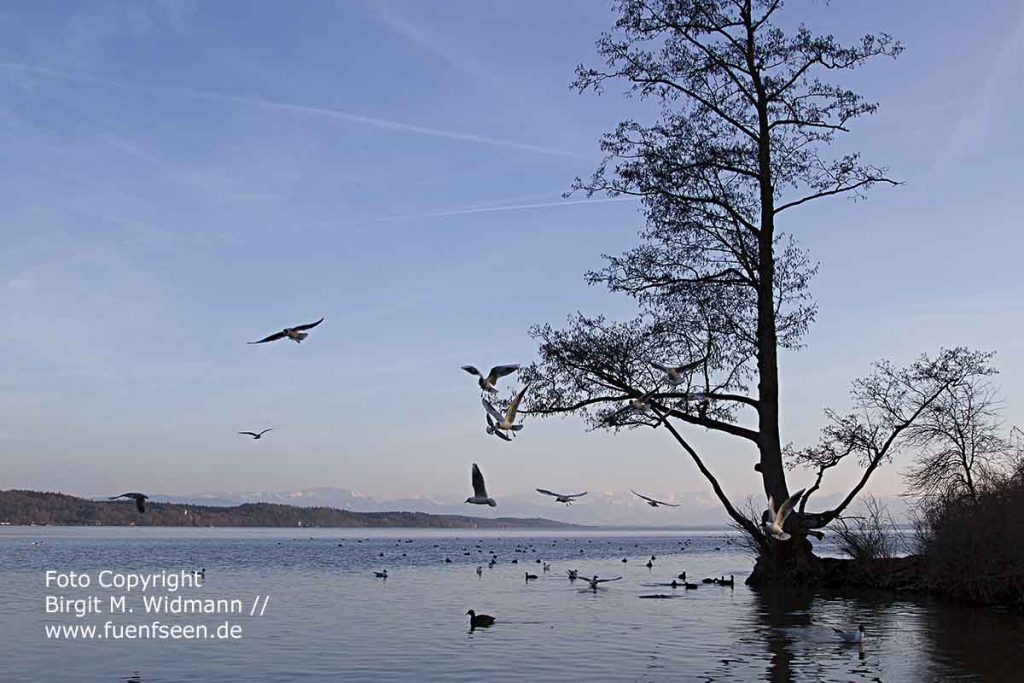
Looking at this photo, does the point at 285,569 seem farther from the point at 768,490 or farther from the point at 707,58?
the point at 707,58

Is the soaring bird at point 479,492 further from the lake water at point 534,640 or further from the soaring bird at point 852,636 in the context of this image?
the soaring bird at point 852,636

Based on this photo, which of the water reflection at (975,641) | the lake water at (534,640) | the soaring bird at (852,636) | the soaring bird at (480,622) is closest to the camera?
the water reflection at (975,641)

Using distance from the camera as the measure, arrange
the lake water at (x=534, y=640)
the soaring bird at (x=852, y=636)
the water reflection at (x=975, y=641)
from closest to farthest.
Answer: the water reflection at (x=975, y=641) → the lake water at (x=534, y=640) → the soaring bird at (x=852, y=636)

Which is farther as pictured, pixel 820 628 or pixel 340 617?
pixel 340 617

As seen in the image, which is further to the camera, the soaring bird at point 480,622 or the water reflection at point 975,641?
the soaring bird at point 480,622

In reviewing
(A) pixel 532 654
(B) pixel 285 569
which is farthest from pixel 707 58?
(B) pixel 285 569

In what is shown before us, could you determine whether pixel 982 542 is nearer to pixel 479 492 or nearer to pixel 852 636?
pixel 852 636

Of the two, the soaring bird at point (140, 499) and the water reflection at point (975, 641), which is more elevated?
the soaring bird at point (140, 499)

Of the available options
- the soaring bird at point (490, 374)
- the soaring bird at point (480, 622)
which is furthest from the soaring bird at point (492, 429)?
the soaring bird at point (480, 622)

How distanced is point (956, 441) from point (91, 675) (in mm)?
23824

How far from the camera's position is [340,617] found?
28047 millimetres

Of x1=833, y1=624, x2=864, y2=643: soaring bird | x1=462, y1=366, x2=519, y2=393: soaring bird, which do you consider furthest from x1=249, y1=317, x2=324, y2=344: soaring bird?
x1=833, y1=624, x2=864, y2=643: soaring bird

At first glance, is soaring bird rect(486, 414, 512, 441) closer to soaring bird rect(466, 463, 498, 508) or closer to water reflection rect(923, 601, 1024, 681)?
soaring bird rect(466, 463, 498, 508)

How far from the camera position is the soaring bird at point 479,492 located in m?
20.0
